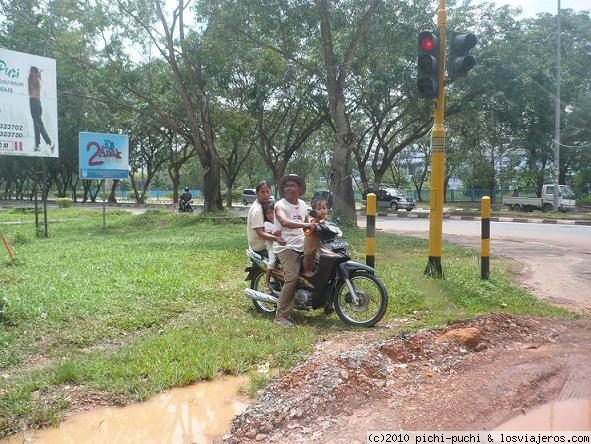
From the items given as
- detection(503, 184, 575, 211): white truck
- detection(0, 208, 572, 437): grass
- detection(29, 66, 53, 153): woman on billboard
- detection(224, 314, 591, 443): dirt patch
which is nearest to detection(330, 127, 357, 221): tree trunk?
detection(0, 208, 572, 437): grass

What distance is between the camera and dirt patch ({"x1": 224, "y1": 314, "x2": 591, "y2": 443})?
10.7 ft

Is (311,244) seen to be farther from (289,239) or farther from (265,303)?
(265,303)

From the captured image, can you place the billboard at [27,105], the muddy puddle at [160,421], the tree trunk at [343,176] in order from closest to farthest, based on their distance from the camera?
the muddy puddle at [160,421]
the billboard at [27,105]
the tree trunk at [343,176]

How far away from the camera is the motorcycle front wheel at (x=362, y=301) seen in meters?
5.43

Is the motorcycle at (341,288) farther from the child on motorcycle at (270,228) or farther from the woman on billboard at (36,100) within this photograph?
the woman on billboard at (36,100)

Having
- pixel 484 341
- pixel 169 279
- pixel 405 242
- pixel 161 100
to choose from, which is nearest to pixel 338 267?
pixel 484 341

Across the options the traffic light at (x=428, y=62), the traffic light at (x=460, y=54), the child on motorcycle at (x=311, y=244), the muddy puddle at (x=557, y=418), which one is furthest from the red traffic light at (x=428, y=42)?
the muddy puddle at (x=557, y=418)

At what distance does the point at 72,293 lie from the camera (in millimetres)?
6434

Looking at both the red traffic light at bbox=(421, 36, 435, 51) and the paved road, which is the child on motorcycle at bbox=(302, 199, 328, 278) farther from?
the paved road

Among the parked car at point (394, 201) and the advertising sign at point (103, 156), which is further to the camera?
the parked car at point (394, 201)

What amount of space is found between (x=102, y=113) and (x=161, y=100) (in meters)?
14.2

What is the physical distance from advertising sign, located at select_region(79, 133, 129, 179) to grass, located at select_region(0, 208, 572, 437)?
7.95 metres

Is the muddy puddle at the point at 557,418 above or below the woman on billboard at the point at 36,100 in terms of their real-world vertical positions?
below

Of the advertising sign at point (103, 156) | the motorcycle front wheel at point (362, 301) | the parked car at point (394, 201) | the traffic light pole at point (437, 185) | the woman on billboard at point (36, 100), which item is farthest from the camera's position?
the parked car at point (394, 201)
